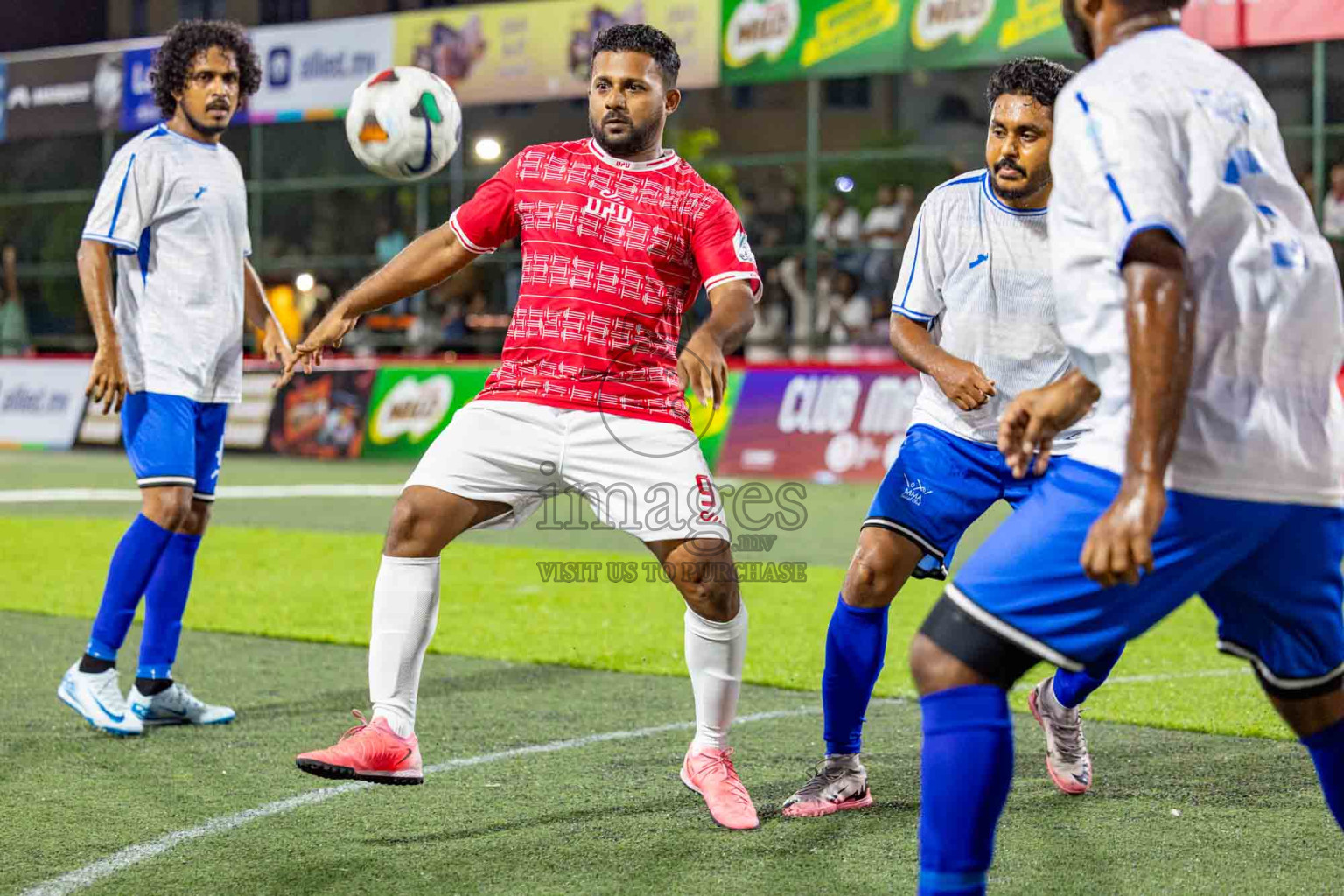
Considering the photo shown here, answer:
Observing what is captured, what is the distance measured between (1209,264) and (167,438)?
4096 mm

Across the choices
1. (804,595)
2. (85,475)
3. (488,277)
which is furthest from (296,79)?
(804,595)

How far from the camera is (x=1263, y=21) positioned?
15.4 m

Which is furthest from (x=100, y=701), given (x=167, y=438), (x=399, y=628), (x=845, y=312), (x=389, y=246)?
(x=389, y=246)

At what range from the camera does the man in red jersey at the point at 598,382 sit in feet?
14.8

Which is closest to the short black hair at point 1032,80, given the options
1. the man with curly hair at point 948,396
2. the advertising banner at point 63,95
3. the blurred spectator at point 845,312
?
the man with curly hair at point 948,396

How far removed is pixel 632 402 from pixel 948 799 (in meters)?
1.89

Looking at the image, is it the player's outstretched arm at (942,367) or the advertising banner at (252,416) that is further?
the advertising banner at (252,416)

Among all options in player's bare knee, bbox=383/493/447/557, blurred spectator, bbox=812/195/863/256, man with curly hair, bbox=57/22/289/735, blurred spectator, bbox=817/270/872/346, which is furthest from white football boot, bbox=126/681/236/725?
blurred spectator, bbox=812/195/863/256

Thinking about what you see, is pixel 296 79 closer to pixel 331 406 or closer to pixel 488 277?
pixel 488 277

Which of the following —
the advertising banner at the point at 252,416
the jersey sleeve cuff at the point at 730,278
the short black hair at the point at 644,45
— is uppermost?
the short black hair at the point at 644,45

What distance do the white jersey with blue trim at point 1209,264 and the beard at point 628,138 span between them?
1896 millimetres

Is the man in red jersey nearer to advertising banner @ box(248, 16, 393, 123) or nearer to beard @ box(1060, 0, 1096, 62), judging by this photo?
beard @ box(1060, 0, 1096, 62)

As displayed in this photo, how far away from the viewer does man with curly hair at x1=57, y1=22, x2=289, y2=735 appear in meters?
5.79

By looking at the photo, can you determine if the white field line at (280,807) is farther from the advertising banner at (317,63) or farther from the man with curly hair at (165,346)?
the advertising banner at (317,63)
